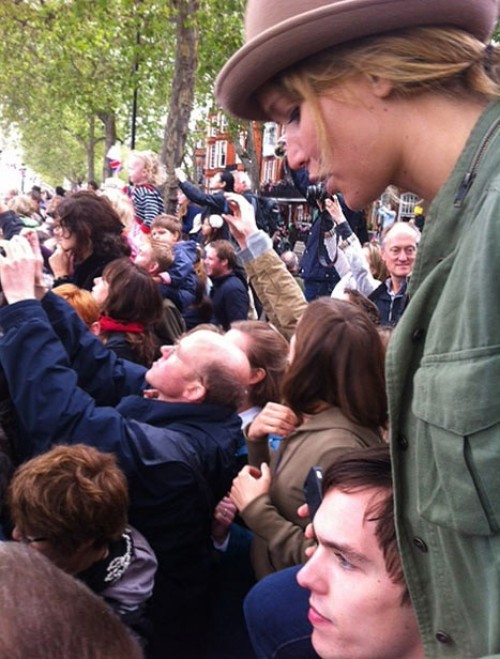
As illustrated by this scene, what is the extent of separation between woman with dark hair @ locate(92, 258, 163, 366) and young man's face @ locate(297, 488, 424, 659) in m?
2.04

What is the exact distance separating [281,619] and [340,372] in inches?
31.2

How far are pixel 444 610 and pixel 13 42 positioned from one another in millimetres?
20283

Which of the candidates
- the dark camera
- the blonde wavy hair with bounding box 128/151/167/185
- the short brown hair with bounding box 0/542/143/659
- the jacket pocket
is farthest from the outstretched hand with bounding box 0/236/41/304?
the blonde wavy hair with bounding box 128/151/167/185

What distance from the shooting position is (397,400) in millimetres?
1107

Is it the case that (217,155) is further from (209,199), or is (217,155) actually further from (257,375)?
(257,375)

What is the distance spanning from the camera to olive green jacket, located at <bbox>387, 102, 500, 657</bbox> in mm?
923

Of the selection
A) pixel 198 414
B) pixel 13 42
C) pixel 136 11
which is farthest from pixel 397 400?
pixel 13 42

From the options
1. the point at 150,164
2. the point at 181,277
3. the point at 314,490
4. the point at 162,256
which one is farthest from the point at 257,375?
the point at 150,164

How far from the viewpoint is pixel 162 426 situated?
241 cm

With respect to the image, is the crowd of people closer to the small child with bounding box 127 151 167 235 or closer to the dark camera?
the dark camera

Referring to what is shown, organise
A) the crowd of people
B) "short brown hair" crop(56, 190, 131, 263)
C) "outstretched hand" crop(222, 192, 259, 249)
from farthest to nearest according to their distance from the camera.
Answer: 1. "short brown hair" crop(56, 190, 131, 263)
2. "outstretched hand" crop(222, 192, 259, 249)
3. the crowd of people

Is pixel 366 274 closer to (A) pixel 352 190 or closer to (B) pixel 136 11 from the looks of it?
(A) pixel 352 190

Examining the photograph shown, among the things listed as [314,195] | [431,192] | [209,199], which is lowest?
[209,199]

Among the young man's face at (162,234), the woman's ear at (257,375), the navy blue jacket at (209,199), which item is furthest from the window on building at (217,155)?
the woman's ear at (257,375)
